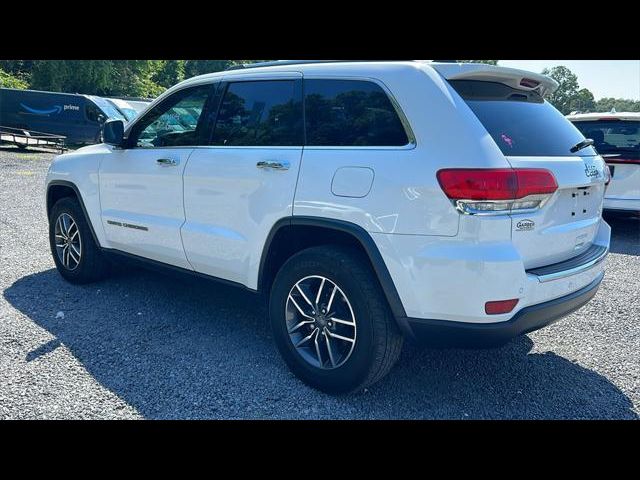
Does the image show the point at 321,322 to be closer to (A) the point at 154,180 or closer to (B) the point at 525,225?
(B) the point at 525,225

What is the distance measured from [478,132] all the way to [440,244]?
61cm

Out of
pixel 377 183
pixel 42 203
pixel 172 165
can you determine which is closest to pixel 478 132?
pixel 377 183

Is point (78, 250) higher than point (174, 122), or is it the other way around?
point (174, 122)

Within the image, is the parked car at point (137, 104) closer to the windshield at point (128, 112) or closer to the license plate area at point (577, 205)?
the windshield at point (128, 112)

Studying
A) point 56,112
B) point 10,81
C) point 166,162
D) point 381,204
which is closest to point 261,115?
point 166,162

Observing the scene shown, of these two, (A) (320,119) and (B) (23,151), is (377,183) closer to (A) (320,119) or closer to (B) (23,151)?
(A) (320,119)

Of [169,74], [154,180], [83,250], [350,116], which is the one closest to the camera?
[350,116]

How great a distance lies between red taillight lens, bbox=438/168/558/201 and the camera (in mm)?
2574

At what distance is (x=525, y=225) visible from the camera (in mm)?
2672

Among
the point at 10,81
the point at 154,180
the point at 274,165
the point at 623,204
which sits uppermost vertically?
the point at 10,81

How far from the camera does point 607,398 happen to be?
10.7ft

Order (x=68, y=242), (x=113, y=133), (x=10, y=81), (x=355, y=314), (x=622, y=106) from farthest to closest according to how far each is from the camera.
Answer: (x=10, y=81), (x=622, y=106), (x=68, y=242), (x=113, y=133), (x=355, y=314)

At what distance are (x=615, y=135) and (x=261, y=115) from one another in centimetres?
600

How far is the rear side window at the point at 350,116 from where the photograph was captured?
2.95 meters
